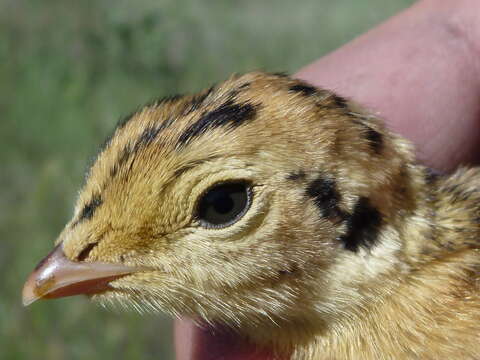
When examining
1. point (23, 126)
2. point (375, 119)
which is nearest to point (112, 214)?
point (375, 119)

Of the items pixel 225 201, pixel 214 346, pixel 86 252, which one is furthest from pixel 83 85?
pixel 225 201

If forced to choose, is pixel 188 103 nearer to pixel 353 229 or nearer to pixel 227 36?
pixel 353 229

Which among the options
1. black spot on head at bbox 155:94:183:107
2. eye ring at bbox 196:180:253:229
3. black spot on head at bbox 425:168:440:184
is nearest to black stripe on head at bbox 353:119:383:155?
black spot on head at bbox 425:168:440:184

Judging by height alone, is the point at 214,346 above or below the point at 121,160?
below

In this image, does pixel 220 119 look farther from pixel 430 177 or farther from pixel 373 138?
pixel 430 177

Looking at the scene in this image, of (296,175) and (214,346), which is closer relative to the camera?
(296,175)

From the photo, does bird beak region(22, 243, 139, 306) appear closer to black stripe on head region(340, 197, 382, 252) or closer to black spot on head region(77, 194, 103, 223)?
black spot on head region(77, 194, 103, 223)

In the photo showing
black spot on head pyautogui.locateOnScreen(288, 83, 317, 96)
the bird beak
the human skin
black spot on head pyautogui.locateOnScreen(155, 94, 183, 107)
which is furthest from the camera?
the human skin

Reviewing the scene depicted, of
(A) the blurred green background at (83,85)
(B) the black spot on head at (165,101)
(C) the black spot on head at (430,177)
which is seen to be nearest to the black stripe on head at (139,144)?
(B) the black spot on head at (165,101)
